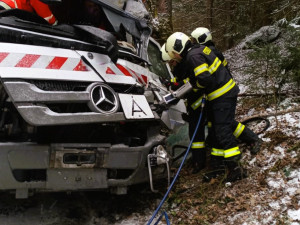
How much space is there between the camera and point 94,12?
4.58m

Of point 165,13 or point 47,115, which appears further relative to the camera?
point 165,13

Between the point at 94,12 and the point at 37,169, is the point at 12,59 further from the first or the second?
the point at 94,12

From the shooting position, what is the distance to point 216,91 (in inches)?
179

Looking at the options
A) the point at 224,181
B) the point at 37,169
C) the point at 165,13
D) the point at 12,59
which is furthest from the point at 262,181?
the point at 165,13

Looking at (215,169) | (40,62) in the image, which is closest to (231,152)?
(215,169)

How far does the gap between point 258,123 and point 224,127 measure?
132 cm

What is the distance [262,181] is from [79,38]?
246 centimetres

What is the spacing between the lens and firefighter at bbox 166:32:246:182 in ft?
14.3

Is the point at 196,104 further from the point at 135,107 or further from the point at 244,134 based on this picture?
the point at 135,107

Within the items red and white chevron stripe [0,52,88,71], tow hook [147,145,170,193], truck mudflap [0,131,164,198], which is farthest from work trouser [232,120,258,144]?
Answer: red and white chevron stripe [0,52,88,71]

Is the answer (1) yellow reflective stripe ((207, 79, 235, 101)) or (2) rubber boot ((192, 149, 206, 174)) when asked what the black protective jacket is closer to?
(1) yellow reflective stripe ((207, 79, 235, 101))

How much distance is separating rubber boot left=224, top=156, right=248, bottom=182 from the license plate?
1373 mm

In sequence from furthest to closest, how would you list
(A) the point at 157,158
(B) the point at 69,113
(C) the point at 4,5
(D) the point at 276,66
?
(D) the point at 276,66
(C) the point at 4,5
(A) the point at 157,158
(B) the point at 69,113

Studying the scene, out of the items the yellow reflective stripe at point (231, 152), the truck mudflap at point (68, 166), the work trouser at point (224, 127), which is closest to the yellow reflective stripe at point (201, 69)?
the work trouser at point (224, 127)
